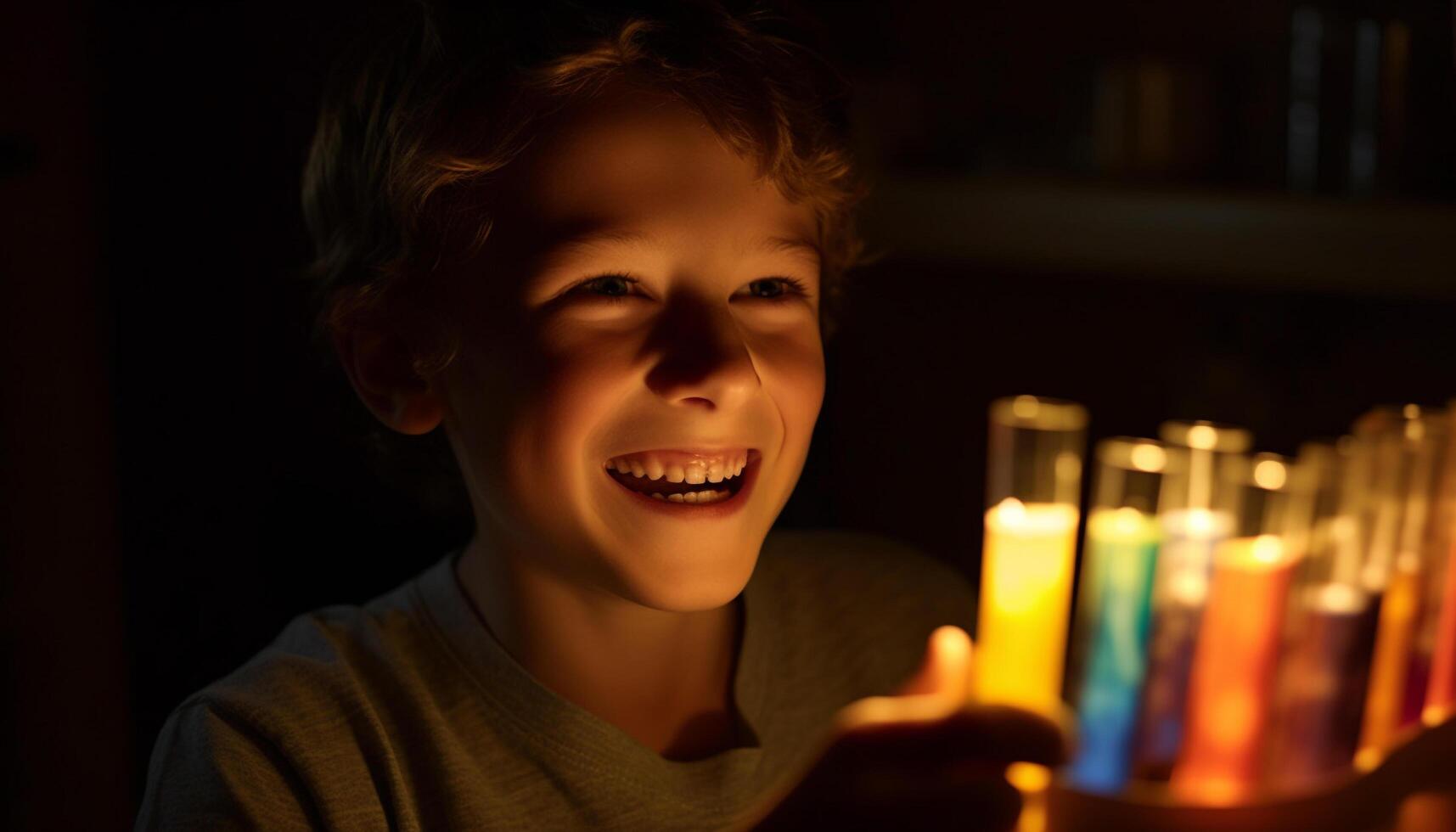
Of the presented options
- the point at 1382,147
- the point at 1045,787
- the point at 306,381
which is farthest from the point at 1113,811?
the point at 1382,147

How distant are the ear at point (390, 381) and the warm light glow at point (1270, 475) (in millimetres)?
537

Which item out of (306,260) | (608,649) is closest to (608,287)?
(608,649)

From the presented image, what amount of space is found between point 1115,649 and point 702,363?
289mm

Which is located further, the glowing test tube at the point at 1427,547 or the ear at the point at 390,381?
the ear at the point at 390,381

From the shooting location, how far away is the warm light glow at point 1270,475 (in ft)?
2.15

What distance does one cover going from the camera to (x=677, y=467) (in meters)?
0.82

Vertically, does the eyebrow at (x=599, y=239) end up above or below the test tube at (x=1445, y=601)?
above

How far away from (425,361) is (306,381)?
622mm

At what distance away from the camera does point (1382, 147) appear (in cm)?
151

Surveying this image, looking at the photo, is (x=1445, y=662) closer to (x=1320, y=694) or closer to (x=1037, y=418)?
(x=1320, y=694)

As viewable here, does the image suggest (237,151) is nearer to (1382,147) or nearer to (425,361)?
(425,361)

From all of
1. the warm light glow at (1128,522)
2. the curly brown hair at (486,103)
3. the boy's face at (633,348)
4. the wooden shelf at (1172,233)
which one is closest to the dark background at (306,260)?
the wooden shelf at (1172,233)

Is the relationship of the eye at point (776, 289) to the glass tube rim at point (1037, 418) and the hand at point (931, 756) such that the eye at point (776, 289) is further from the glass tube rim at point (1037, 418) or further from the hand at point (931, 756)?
the hand at point (931, 756)

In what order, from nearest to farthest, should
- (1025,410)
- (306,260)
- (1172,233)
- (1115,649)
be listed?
(1115,649) < (1025,410) < (306,260) < (1172,233)
